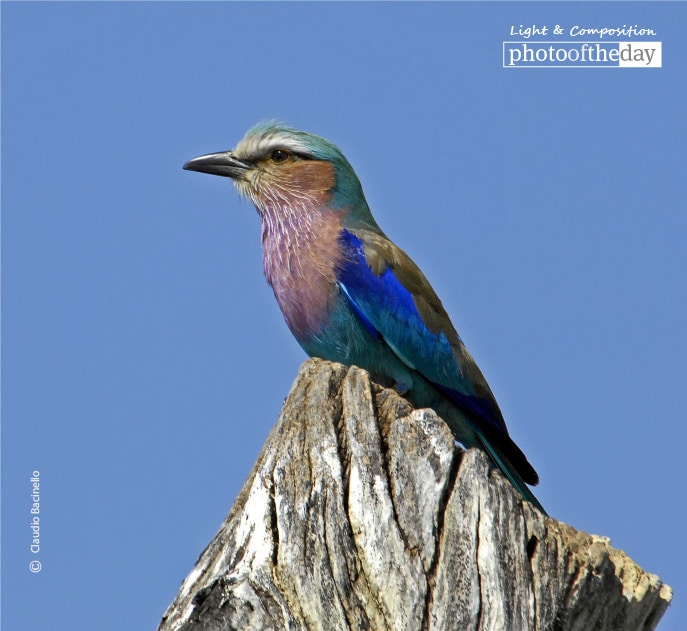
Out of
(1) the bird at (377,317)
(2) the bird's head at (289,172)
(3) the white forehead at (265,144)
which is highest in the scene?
(3) the white forehead at (265,144)

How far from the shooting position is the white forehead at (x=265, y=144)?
26.1 ft

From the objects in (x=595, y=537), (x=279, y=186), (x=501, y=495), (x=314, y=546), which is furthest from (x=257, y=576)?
(x=279, y=186)

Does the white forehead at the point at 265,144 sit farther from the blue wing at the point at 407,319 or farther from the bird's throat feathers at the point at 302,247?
the blue wing at the point at 407,319

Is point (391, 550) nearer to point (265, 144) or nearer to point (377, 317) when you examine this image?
point (377, 317)

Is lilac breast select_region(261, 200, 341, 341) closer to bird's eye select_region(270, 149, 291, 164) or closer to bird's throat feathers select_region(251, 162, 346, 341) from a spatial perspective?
bird's throat feathers select_region(251, 162, 346, 341)

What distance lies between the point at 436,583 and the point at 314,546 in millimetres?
487

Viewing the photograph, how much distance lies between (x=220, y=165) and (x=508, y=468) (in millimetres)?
2895

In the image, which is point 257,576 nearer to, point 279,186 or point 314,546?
point 314,546

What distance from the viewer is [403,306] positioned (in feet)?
23.8

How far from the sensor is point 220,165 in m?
8.13

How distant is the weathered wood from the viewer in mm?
4438

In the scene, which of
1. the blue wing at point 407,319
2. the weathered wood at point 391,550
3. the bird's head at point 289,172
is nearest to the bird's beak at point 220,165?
the bird's head at point 289,172

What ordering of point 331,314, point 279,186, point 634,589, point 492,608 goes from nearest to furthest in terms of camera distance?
point 492,608
point 634,589
point 331,314
point 279,186

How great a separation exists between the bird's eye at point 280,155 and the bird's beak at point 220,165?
0.60ft
